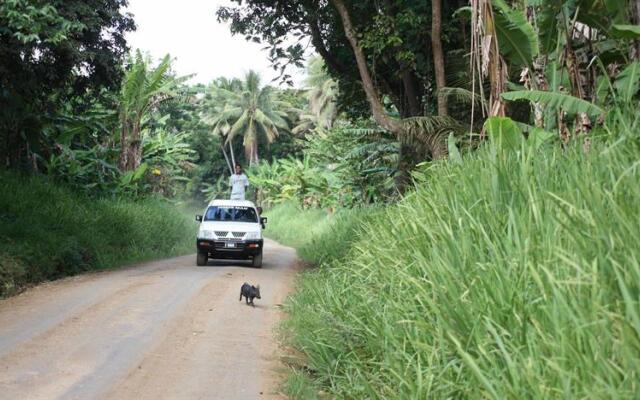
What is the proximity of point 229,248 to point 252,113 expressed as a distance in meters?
49.2

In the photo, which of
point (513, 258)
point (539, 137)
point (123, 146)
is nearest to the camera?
point (513, 258)

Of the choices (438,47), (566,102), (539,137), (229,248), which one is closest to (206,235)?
(229,248)

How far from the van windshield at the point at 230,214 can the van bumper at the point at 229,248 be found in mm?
905

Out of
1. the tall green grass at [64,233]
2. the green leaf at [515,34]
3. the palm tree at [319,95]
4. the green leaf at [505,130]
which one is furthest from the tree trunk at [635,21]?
the palm tree at [319,95]

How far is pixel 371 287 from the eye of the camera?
7055 millimetres

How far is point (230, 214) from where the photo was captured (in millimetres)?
18984

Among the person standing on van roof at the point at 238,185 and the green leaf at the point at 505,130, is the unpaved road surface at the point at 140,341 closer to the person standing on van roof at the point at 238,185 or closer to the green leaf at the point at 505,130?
the green leaf at the point at 505,130

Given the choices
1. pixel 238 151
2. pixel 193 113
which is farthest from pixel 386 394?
pixel 238 151

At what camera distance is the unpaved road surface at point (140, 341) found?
6836 millimetres

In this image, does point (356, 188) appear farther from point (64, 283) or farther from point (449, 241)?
point (449, 241)

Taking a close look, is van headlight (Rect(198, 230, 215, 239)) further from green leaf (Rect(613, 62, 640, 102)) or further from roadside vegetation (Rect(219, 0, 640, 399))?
green leaf (Rect(613, 62, 640, 102))

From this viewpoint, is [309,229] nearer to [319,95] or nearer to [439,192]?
[319,95]

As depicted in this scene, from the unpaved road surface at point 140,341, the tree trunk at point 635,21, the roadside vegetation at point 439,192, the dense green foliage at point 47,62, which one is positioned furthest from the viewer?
the dense green foliage at point 47,62

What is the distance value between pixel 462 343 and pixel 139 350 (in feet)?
15.7
